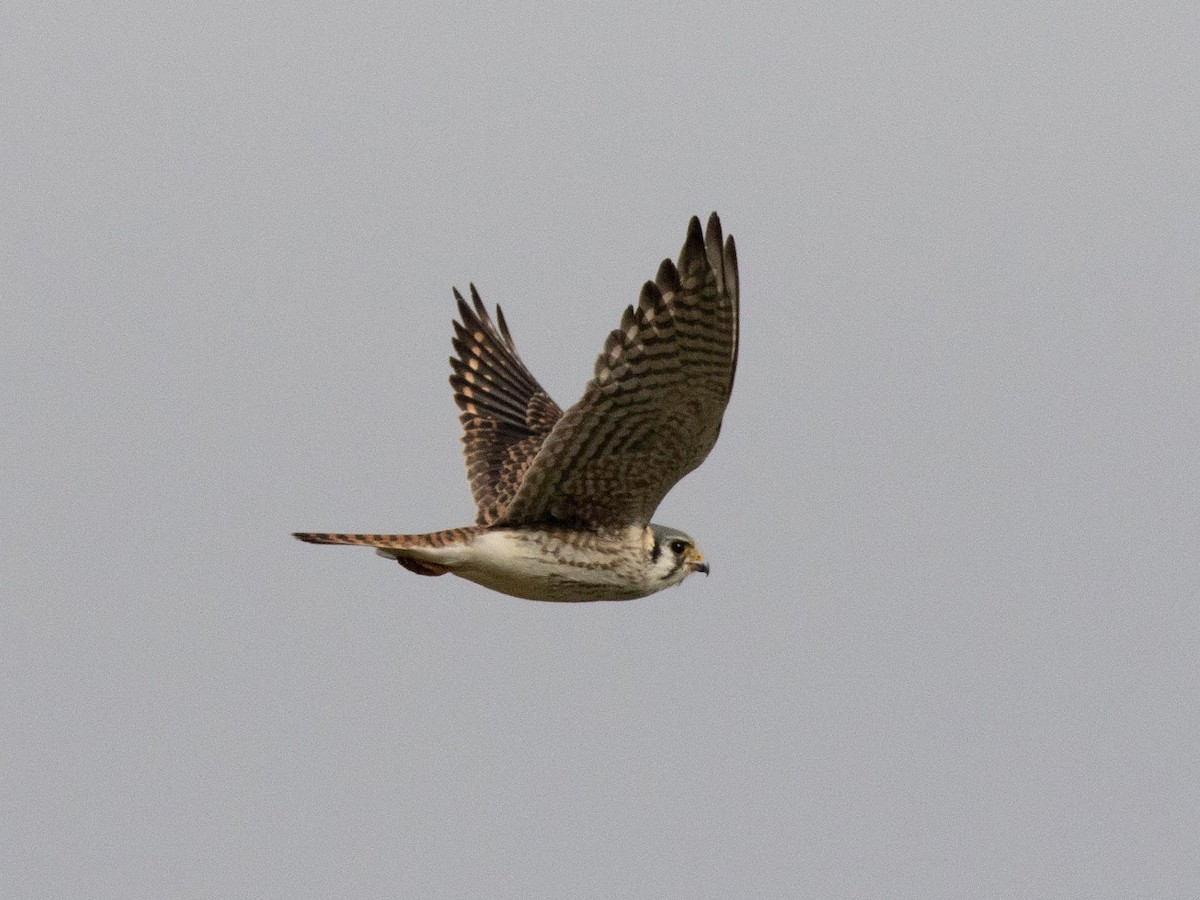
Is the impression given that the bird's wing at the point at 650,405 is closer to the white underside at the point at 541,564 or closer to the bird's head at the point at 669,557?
the white underside at the point at 541,564

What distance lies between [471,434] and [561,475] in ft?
9.76

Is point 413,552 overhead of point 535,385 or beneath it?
beneath

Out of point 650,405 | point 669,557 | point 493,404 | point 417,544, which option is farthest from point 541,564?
point 493,404

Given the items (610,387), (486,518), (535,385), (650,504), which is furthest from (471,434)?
(610,387)

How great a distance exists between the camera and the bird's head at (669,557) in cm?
1098

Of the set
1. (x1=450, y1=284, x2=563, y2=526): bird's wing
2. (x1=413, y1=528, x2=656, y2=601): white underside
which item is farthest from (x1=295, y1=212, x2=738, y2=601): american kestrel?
(x1=450, y1=284, x2=563, y2=526): bird's wing

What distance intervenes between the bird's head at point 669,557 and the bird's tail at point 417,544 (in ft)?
3.43

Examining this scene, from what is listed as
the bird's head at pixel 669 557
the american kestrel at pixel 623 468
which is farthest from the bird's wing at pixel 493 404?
the bird's head at pixel 669 557

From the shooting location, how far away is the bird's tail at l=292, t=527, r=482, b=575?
10125 mm

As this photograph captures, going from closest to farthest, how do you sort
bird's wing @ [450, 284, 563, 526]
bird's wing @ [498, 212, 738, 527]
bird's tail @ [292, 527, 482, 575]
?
bird's wing @ [498, 212, 738, 527] → bird's tail @ [292, 527, 482, 575] → bird's wing @ [450, 284, 563, 526]

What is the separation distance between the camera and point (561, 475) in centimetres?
1027

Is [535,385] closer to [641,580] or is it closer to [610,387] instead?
[641,580]

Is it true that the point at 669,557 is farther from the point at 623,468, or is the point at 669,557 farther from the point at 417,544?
the point at 417,544

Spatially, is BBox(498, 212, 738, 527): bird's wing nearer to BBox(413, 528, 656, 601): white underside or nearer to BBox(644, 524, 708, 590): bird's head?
BBox(413, 528, 656, 601): white underside
